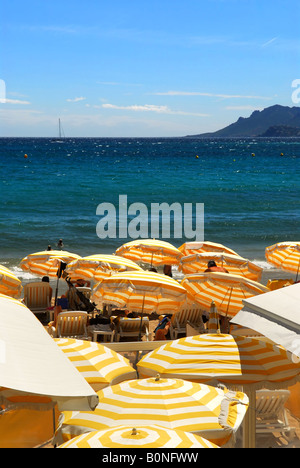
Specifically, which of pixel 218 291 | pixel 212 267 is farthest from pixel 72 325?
pixel 212 267

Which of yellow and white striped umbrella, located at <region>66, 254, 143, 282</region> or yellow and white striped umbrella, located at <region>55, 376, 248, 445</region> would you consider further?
yellow and white striped umbrella, located at <region>66, 254, 143, 282</region>

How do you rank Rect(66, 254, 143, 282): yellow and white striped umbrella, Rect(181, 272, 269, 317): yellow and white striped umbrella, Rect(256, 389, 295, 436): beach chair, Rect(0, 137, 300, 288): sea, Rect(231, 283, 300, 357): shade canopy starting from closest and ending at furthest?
1. Rect(231, 283, 300, 357): shade canopy
2. Rect(256, 389, 295, 436): beach chair
3. Rect(181, 272, 269, 317): yellow and white striped umbrella
4. Rect(66, 254, 143, 282): yellow and white striped umbrella
5. Rect(0, 137, 300, 288): sea

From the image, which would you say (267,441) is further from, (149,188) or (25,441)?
(149,188)

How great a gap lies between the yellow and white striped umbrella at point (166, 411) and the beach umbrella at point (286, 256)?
27.8 feet

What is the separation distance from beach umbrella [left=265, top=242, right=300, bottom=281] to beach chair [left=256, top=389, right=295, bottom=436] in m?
6.78

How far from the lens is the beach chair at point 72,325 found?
9109 millimetres

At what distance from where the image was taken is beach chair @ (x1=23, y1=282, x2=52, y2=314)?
39.3ft

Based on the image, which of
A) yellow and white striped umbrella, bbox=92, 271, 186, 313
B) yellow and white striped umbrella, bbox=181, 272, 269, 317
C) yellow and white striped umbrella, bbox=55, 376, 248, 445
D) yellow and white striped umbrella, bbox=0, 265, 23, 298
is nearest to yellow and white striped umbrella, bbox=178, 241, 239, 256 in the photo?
yellow and white striped umbrella, bbox=181, 272, 269, 317

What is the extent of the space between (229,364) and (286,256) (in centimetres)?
789

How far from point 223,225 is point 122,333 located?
22.9m

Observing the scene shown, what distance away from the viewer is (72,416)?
454 cm

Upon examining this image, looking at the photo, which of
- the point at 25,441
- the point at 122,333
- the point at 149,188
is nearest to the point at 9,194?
the point at 149,188

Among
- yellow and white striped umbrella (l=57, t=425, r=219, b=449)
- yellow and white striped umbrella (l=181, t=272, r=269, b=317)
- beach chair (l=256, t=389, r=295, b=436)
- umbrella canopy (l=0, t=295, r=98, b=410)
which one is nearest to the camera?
yellow and white striped umbrella (l=57, t=425, r=219, b=449)
